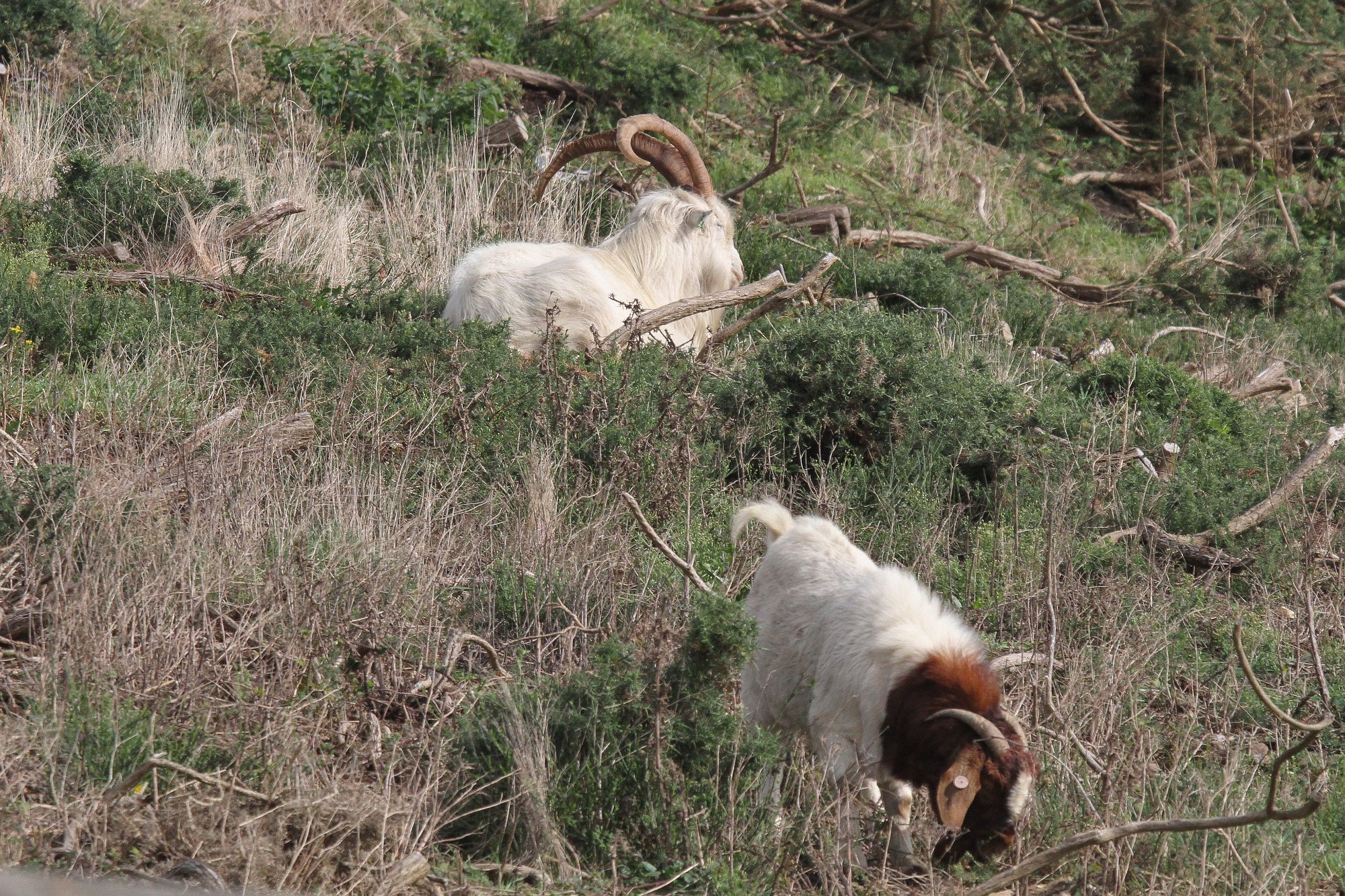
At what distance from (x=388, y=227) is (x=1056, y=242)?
681cm

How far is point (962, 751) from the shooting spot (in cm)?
345

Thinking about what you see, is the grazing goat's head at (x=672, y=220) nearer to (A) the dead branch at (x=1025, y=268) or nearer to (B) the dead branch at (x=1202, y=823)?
(A) the dead branch at (x=1025, y=268)

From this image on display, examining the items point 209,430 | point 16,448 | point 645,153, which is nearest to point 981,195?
point 645,153

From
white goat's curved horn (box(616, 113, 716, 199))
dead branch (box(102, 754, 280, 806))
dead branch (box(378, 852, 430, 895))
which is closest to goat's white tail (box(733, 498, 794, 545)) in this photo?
dead branch (box(378, 852, 430, 895))

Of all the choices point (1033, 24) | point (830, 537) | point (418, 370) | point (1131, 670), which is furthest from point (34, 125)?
point (1033, 24)

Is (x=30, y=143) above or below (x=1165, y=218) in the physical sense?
above

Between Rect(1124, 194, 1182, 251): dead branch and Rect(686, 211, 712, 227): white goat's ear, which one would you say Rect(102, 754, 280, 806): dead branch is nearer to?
Rect(686, 211, 712, 227): white goat's ear

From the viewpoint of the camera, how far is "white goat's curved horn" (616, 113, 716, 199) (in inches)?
340

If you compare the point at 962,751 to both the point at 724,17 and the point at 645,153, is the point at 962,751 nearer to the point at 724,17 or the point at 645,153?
the point at 645,153

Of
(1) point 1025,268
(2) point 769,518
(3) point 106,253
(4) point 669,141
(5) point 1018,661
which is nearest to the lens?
(2) point 769,518

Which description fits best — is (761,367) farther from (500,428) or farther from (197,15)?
(197,15)

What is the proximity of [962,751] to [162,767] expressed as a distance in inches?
90.0

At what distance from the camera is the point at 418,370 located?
22.6 feet

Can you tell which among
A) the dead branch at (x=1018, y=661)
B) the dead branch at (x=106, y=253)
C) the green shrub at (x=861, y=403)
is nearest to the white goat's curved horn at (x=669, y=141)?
the green shrub at (x=861, y=403)
